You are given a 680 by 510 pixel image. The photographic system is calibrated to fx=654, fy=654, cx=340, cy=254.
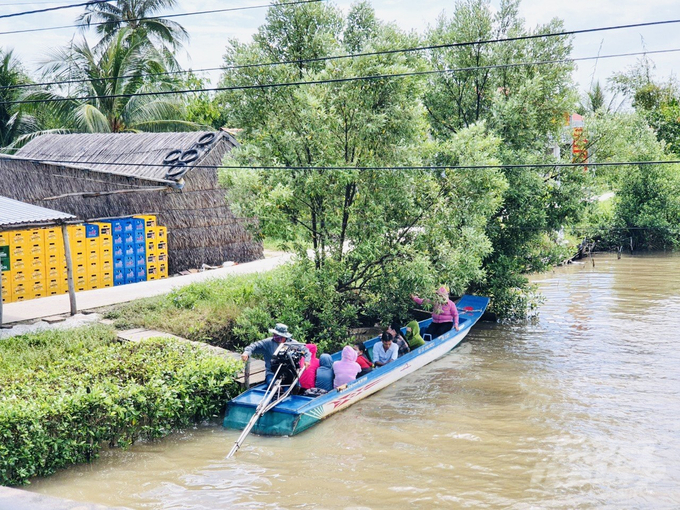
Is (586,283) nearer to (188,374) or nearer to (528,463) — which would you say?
(528,463)

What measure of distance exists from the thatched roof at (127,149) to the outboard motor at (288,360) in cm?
1040

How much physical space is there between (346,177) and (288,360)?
4.15m

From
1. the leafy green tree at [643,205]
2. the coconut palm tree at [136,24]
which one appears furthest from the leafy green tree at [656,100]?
the coconut palm tree at [136,24]

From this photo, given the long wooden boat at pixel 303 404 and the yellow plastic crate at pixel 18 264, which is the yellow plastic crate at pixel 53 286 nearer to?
the yellow plastic crate at pixel 18 264

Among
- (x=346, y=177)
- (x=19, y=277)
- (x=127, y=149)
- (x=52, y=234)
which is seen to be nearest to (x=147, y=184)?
(x=127, y=149)

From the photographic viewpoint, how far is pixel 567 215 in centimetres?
1889

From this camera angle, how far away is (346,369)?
11.9 meters

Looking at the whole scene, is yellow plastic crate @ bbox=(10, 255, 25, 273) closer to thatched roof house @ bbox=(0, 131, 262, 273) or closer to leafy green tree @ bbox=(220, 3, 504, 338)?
thatched roof house @ bbox=(0, 131, 262, 273)

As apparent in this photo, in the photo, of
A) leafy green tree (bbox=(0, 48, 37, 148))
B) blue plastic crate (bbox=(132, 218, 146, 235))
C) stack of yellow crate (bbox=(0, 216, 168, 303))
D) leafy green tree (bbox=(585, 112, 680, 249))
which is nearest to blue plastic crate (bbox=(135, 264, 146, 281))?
stack of yellow crate (bbox=(0, 216, 168, 303))

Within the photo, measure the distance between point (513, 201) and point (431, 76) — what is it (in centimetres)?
438

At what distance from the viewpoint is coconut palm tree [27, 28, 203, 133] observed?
87.6ft

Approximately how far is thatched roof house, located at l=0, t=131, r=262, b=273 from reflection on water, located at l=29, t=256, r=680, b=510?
9.94 m

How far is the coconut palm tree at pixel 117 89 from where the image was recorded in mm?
26688

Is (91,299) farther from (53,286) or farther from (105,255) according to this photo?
(105,255)
